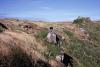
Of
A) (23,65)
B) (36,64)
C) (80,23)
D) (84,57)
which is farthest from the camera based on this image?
(80,23)

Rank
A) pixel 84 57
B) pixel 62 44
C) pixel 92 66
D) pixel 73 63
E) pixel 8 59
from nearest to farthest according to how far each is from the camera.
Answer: pixel 8 59 → pixel 73 63 → pixel 92 66 → pixel 84 57 → pixel 62 44

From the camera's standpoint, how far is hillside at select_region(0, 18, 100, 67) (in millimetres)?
8961

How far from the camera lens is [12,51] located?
902 cm

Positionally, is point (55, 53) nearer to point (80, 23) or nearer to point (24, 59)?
point (24, 59)

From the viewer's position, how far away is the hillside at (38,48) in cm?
896

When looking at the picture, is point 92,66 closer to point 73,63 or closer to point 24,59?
point 73,63

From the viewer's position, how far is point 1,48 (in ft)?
28.4

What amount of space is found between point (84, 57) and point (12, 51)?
36.4 ft

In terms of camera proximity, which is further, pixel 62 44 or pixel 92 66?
pixel 62 44

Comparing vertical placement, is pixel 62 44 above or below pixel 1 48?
below

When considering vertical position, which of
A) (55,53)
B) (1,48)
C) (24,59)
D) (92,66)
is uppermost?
(1,48)

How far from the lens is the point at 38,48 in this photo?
13.7m

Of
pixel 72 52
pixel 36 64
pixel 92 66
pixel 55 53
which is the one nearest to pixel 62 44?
pixel 72 52

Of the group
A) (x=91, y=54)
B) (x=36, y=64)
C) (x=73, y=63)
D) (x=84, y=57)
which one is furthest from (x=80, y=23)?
(x=36, y=64)
